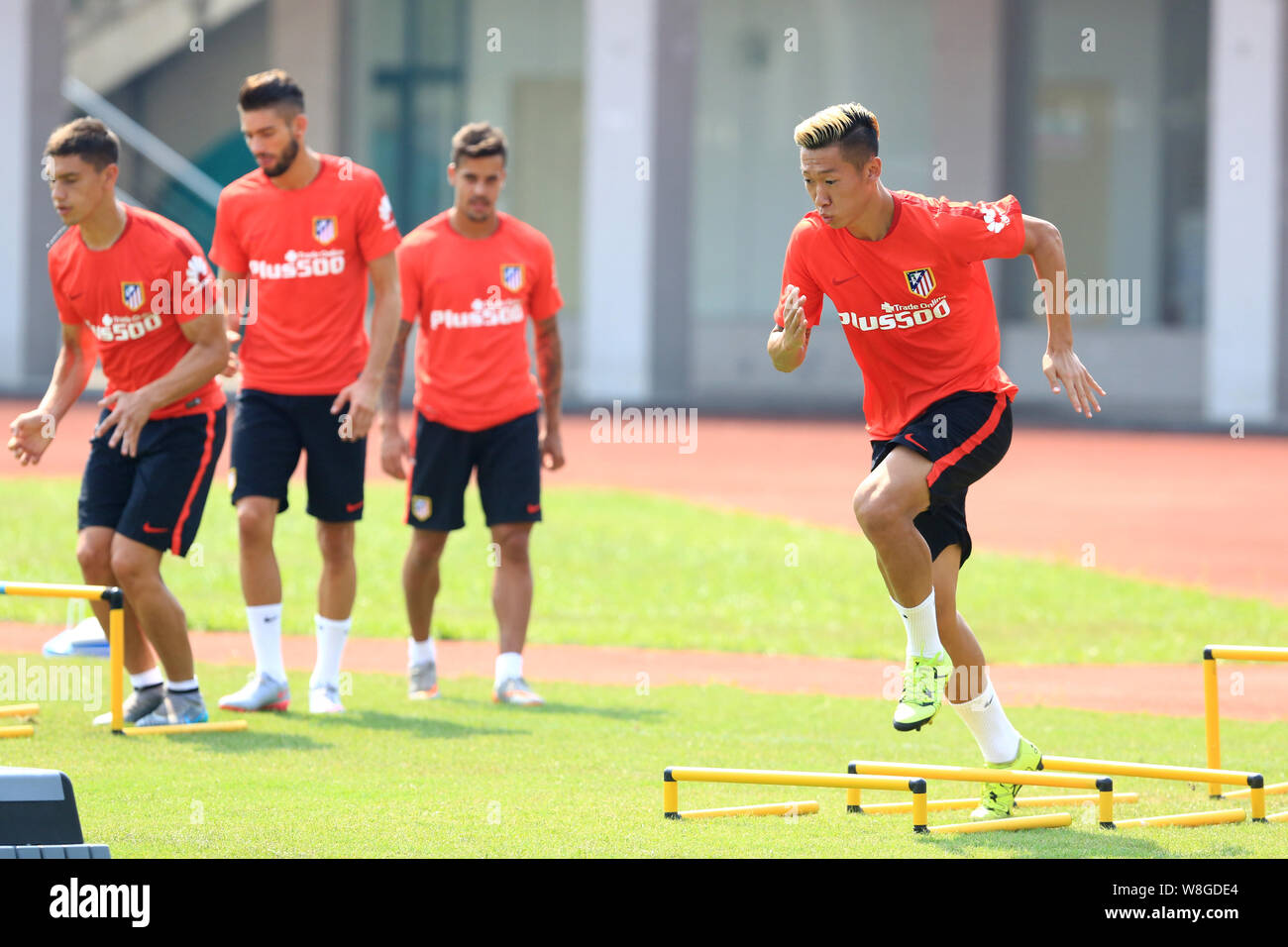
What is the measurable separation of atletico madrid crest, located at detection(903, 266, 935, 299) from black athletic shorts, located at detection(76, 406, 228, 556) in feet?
10.8

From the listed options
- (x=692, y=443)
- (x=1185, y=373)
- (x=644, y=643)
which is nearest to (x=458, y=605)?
(x=644, y=643)

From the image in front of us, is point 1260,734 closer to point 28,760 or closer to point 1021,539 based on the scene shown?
point 28,760

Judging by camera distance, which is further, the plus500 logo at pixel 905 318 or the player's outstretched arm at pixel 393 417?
the player's outstretched arm at pixel 393 417

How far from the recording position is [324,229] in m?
8.56

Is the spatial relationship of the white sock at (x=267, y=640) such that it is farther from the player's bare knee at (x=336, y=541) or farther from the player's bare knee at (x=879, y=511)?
the player's bare knee at (x=879, y=511)

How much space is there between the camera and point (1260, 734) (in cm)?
848

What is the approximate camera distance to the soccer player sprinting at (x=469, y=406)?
9.12m

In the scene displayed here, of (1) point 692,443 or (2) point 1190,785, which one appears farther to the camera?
(1) point 692,443

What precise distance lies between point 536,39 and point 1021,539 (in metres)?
22.8

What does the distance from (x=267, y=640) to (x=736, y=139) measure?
28753 mm

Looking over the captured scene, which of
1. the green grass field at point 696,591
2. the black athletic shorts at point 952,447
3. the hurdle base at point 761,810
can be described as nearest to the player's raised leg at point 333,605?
the hurdle base at point 761,810

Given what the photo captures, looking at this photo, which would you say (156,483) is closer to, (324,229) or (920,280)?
(324,229)

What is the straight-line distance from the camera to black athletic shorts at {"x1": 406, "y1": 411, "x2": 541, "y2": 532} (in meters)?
9.12

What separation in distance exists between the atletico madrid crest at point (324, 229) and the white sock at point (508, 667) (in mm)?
2185
